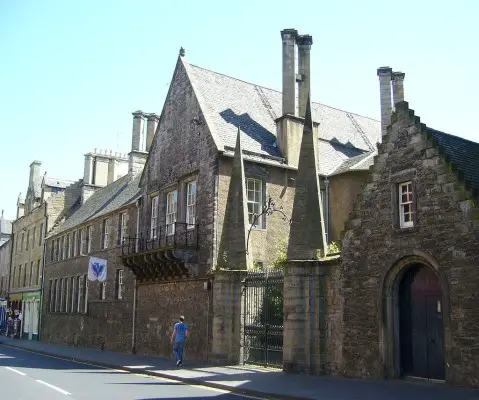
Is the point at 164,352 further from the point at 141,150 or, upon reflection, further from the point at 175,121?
the point at 141,150

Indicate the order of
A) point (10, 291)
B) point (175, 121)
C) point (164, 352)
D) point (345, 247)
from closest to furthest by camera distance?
point (345, 247), point (164, 352), point (175, 121), point (10, 291)

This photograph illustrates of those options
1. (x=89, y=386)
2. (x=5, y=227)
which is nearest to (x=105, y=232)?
(x=89, y=386)

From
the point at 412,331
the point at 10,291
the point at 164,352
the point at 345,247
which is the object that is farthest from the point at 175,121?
the point at 10,291

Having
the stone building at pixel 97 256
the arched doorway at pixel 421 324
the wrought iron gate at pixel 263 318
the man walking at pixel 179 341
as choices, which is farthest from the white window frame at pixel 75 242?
the arched doorway at pixel 421 324

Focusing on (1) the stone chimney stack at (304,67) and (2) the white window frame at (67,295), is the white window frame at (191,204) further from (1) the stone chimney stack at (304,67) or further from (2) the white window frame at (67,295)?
(2) the white window frame at (67,295)

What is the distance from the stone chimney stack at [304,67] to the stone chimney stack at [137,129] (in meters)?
14.4

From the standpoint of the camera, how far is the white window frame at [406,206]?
14.0 meters

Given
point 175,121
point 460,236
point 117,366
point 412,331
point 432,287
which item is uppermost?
point 175,121

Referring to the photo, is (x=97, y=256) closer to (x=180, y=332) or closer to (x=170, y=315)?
(x=170, y=315)

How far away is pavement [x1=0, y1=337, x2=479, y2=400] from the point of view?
11.7 metres

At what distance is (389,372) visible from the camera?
13906 millimetres

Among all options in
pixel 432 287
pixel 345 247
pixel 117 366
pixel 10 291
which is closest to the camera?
pixel 432 287

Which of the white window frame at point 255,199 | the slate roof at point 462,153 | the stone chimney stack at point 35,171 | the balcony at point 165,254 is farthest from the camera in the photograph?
the stone chimney stack at point 35,171

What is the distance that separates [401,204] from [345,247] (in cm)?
211
